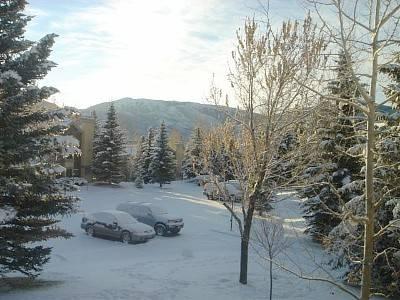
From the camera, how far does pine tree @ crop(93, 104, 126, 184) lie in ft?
160

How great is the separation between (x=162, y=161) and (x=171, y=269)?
39.3 m

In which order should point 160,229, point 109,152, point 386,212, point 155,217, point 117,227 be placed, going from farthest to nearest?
point 109,152, point 155,217, point 160,229, point 117,227, point 386,212

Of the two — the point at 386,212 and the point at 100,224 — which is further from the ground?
the point at 386,212

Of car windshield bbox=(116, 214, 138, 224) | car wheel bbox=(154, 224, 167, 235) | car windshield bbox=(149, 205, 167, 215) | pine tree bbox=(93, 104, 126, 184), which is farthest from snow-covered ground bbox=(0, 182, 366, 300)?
pine tree bbox=(93, 104, 126, 184)

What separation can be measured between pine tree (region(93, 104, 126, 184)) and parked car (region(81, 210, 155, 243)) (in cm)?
2497

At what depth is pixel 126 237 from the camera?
22.6 meters

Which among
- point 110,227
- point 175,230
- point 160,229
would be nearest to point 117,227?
point 110,227

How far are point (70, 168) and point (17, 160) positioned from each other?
138 ft

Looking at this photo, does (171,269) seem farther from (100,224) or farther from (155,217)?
(155,217)

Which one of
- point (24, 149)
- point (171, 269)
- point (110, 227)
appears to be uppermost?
point (24, 149)

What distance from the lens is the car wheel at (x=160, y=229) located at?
24.9 meters

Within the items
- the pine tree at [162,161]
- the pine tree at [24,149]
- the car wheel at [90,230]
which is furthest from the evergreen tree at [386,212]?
the pine tree at [162,161]

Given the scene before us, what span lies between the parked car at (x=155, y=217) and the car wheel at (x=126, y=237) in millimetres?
2786

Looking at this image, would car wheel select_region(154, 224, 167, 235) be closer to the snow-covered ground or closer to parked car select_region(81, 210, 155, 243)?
the snow-covered ground
